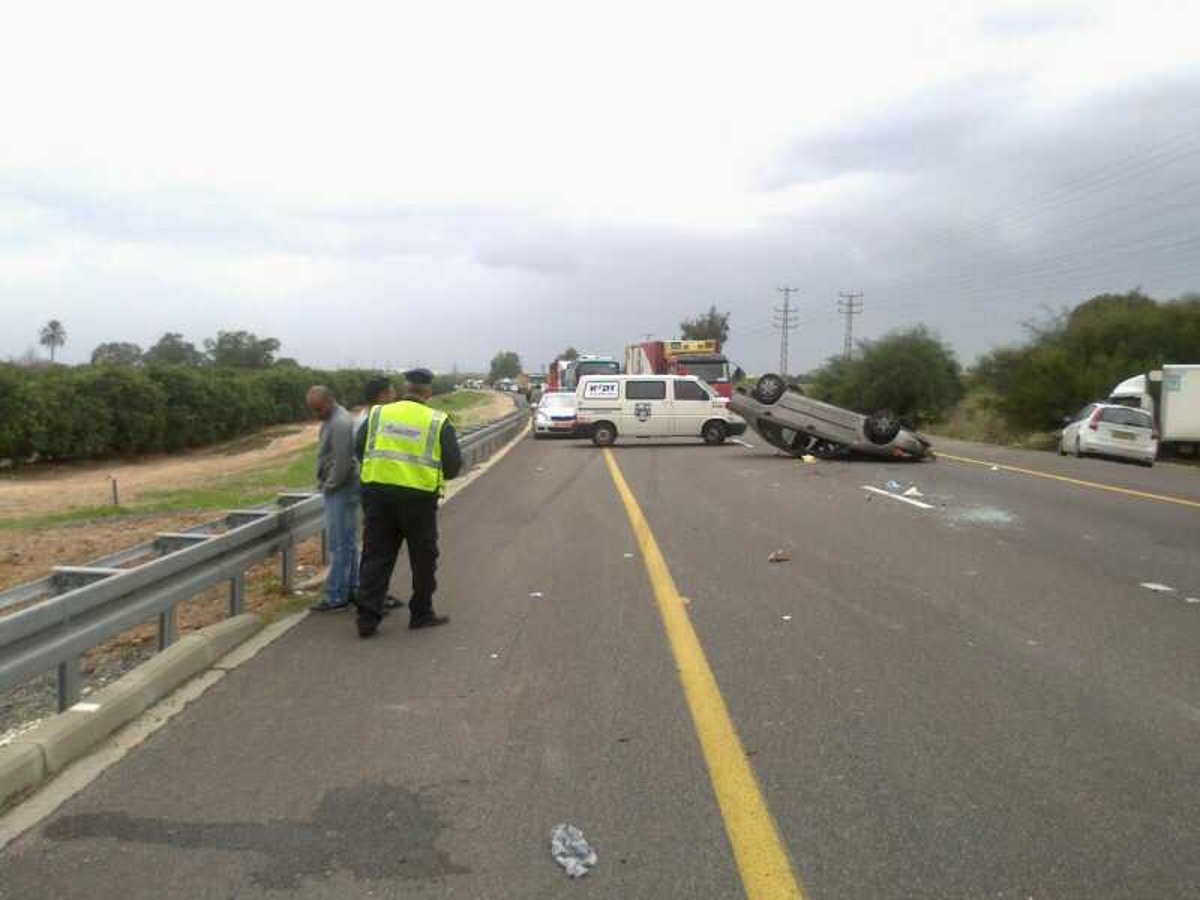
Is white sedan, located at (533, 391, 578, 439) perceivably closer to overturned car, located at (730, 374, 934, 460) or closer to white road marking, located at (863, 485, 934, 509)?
overturned car, located at (730, 374, 934, 460)

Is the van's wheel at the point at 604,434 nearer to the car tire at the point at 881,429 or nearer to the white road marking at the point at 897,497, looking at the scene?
the car tire at the point at 881,429

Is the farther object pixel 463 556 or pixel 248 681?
pixel 463 556

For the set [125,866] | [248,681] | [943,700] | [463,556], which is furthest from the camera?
[463,556]

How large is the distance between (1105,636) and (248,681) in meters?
5.43

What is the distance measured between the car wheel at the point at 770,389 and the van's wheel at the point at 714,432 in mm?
5539

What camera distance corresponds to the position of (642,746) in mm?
5027

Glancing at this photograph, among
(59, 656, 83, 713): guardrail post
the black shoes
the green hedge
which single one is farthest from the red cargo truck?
(59, 656, 83, 713): guardrail post

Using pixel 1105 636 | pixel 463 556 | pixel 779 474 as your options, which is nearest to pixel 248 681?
pixel 463 556

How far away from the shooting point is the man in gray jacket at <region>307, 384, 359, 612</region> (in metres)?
8.17

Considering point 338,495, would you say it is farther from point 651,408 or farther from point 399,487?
point 651,408

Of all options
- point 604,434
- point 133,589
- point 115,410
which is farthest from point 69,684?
point 115,410

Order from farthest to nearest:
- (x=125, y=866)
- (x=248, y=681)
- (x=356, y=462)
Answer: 1. (x=356, y=462)
2. (x=248, y=681)
3. (x=125, y=866)

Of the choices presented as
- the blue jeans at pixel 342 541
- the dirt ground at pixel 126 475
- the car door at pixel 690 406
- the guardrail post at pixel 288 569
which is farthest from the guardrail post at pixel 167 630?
the car door at pixel 690 406

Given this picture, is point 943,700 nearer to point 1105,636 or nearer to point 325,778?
point 1105,636
